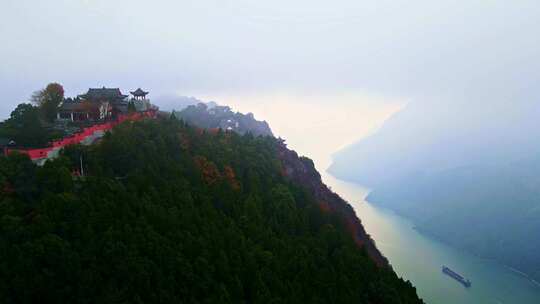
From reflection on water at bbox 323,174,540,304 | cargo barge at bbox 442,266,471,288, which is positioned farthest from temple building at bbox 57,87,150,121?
cargo barge at bbox 442,266,471,288

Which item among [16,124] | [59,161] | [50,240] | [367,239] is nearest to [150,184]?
[59,161]

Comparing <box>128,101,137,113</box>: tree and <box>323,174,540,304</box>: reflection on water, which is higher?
<box>128,101,137,113</box>: tree

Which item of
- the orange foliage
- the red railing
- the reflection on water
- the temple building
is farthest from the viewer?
the reflection on water

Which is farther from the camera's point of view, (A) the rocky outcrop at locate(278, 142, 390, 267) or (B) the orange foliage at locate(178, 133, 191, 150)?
(A) the rocky outcrop at locate(278, 142, 390, 267)

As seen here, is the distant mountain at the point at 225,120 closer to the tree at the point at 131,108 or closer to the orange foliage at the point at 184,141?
the tree at the point at 131,108

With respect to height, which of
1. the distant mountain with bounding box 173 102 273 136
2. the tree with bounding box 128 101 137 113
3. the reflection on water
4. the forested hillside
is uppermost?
the distant mountain with bounding box 173 102 273 136

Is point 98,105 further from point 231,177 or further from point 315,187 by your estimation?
point 315,187

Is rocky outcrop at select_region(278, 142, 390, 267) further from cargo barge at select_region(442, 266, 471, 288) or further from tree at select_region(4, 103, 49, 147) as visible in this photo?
tree at select_region(4, 103, 49, 147)

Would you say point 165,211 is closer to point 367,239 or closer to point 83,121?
point 83,121
